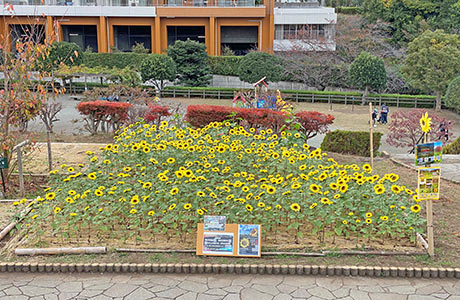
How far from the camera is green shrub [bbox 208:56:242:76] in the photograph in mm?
33344

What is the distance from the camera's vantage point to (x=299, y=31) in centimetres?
3356

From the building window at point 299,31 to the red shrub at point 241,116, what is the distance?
21.2 meters

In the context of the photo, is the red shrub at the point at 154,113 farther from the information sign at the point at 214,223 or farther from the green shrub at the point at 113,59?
the green shrub at the point at 113,59

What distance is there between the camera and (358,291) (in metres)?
5.75

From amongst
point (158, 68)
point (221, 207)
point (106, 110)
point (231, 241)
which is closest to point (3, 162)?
point (221, 207)

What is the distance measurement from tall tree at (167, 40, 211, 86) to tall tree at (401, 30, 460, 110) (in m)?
11.9

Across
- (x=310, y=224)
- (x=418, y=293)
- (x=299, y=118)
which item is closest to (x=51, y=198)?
(x=310, y=224)

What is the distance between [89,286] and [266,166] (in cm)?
351

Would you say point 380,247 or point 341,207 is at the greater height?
point 341,207

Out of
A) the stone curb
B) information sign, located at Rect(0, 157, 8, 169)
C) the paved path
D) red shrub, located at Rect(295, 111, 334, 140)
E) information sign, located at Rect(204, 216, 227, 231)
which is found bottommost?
the paved path

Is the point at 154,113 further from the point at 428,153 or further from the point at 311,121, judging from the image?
the point at 428,153

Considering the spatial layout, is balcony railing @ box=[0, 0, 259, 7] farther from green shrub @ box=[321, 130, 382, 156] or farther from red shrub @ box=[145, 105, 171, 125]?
green shrub @ box=[321, 130, 382, 156]

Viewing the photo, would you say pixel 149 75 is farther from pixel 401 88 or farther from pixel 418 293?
pixel 418 293

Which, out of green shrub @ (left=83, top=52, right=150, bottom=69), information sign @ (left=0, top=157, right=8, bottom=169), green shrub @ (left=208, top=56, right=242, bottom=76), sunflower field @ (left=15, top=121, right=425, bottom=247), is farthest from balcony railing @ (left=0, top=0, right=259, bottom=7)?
sunflower field @ (left=15, top=121, right=425, bottom=247)
